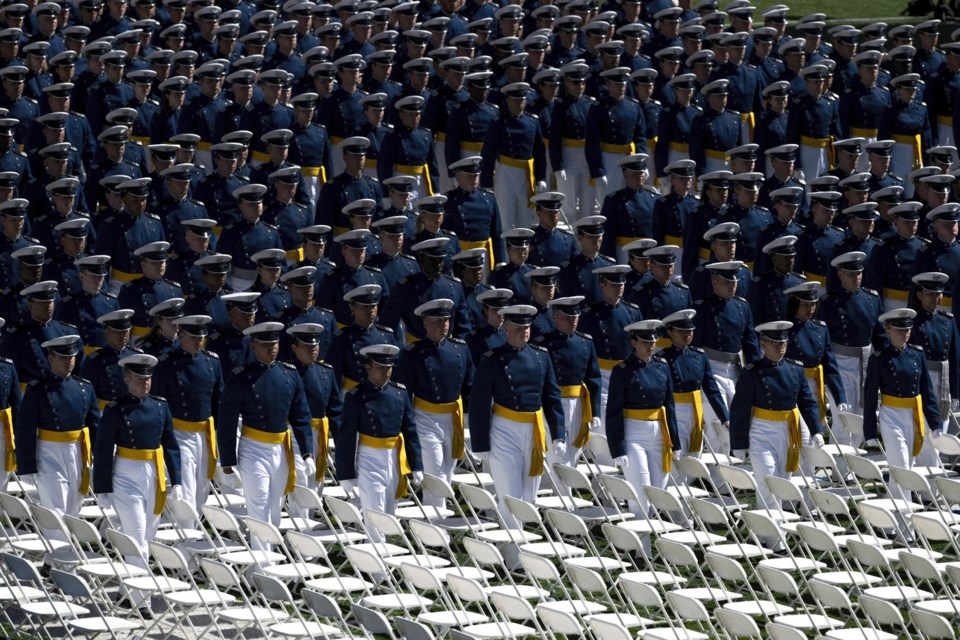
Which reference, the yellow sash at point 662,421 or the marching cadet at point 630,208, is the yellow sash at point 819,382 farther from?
the marching cadet at point 630,208

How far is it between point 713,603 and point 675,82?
7.31 m

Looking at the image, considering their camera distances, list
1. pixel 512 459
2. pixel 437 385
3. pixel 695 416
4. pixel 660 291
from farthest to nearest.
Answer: pixel 660 291, pixel 695 416, pixel 437 385, pixel 512 459

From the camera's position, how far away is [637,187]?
19297mm

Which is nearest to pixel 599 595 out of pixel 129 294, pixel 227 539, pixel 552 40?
pixel 227 539

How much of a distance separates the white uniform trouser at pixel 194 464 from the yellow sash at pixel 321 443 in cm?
76

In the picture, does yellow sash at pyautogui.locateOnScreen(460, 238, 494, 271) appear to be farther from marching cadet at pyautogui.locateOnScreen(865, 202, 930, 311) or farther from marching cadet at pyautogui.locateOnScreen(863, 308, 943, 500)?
marching cadet at pyautogui.locateOnScreen(863, 308, 943, 500)

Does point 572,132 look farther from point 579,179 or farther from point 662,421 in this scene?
point 662,421

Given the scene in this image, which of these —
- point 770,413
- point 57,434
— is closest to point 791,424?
point 770,413

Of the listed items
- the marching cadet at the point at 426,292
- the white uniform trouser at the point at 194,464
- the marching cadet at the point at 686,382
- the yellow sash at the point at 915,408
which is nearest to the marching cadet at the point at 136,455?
the white uniform trouser at the point at 194,464

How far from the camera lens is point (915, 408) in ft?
55.5

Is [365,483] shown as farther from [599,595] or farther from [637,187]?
[637,187]

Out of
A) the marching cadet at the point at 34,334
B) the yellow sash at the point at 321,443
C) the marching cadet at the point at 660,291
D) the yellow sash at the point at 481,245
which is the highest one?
the marching cadet at the point at 34,334

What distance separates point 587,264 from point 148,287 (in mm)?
3352

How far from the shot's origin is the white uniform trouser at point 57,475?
619 inches
